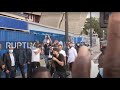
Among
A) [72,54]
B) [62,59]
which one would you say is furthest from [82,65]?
[62,59]

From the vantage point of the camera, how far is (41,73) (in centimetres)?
596

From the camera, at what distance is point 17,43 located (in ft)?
20.6

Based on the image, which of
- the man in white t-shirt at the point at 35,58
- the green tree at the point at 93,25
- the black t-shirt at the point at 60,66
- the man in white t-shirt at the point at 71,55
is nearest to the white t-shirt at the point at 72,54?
the man in white t-shirt at the point at 71,55

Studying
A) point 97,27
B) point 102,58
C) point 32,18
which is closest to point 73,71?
point 102,58

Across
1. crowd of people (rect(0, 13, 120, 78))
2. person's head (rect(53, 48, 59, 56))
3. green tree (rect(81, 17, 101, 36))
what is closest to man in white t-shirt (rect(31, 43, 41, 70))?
crowd of people (rect(0, 13, 120, 78))

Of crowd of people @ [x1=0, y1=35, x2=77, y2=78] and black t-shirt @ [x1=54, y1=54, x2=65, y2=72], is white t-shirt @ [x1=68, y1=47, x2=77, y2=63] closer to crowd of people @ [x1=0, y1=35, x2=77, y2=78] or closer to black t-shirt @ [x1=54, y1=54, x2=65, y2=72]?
crowd of people @ [x1=0, y1=35, x2=77, y2=78]

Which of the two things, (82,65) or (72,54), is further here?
(72,54)

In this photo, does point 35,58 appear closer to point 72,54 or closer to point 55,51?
point 55,51

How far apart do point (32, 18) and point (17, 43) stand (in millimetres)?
673

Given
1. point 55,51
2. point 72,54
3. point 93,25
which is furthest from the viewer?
point 55,51

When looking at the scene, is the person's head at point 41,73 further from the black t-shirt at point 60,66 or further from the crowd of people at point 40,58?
the black t-shirt at point 60,66

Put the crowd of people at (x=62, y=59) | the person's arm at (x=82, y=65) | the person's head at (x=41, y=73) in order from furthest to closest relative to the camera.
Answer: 1. the person's head at (x=41, y=73)
2. the crowd of people at (x=62, y=59)
3. the person's arm at (x=82, y=65)

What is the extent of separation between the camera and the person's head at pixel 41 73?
5863 mm
